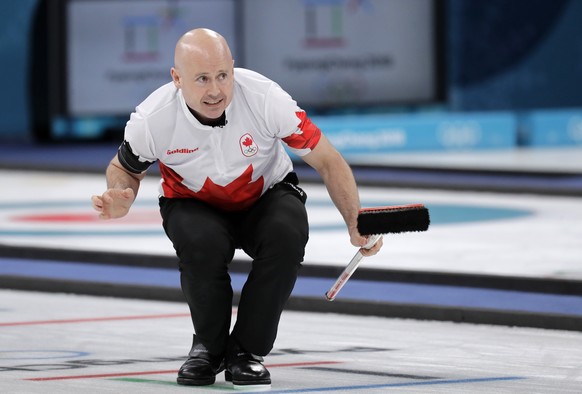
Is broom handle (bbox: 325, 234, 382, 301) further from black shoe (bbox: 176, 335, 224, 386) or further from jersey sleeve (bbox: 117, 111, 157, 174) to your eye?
jersey sleeve (bbox: 117, 111, 157, 174)

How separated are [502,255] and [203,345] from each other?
2.71 meters

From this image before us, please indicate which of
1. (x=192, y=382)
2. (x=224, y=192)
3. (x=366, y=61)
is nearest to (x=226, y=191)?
(x=224, y=192)

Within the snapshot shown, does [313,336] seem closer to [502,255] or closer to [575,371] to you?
[575,371]

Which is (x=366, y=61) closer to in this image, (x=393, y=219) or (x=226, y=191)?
(x=226, y=191)

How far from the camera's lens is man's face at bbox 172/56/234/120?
10.7 feet

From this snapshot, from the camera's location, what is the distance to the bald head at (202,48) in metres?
3.27

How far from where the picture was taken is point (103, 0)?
12570 mm

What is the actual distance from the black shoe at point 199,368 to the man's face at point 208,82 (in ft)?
2.05

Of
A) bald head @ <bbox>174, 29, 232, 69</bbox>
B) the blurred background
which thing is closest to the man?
bald head @ <bbox>174, 29, 232, 69</bbox>

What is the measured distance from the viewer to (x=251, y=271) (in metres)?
3.36

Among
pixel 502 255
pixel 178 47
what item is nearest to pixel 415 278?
pixel 502 255

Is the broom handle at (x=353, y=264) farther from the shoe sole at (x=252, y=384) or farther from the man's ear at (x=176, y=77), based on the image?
the man's ear at (x=176, y=77)

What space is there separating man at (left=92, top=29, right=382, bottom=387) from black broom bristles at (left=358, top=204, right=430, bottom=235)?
0.07 m

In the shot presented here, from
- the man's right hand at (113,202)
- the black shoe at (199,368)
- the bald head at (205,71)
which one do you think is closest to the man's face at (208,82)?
the bald head at (205,71)
